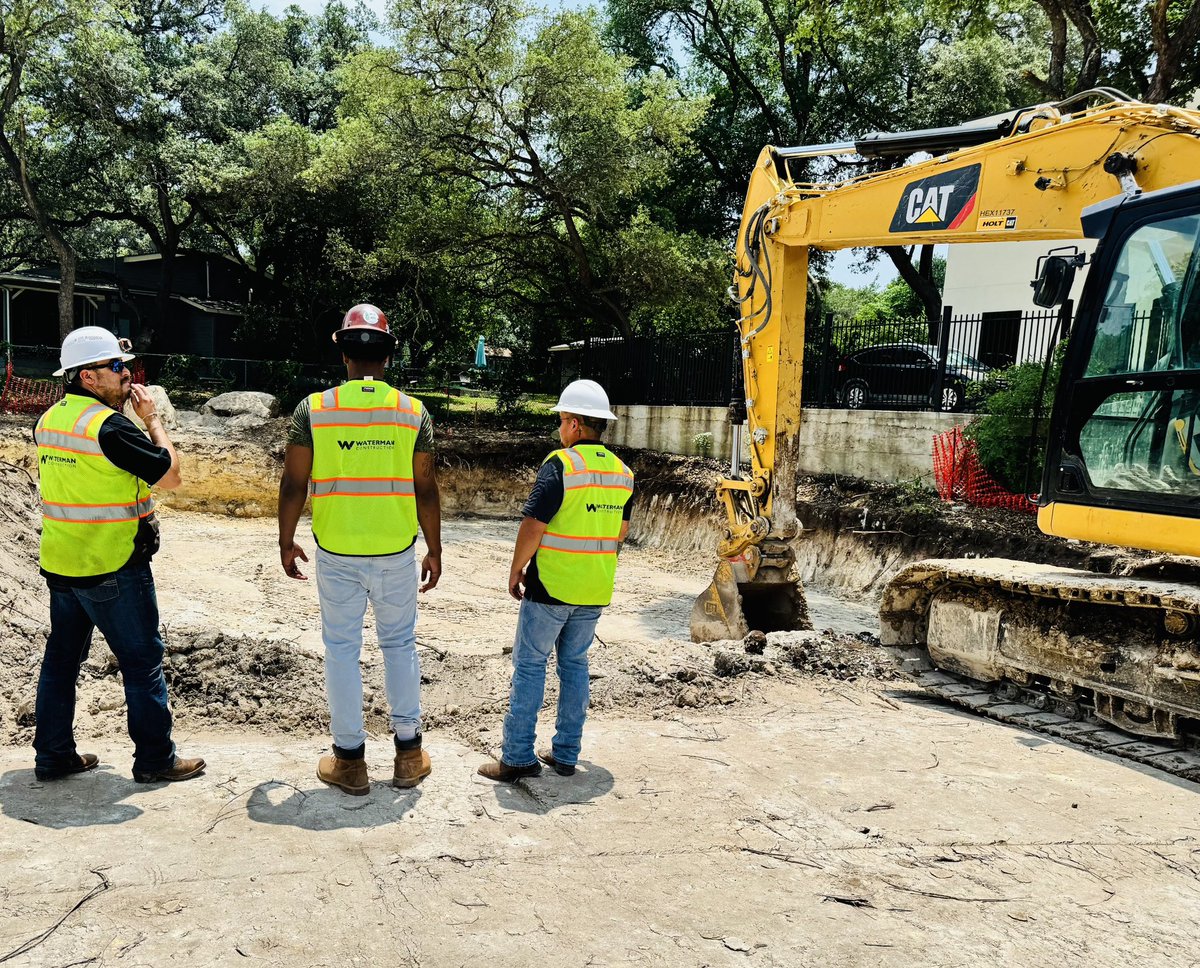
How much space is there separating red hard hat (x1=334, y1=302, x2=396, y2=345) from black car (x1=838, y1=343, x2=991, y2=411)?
34.7 ft

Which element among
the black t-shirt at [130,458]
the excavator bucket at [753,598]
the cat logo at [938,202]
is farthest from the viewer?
the excavator bucket at [753,598]

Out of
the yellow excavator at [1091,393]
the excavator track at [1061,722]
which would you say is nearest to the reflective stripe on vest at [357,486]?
the yellow excavator at [1091,393]

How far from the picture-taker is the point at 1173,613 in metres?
5.00

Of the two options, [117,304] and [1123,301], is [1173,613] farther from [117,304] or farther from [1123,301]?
[117,304]

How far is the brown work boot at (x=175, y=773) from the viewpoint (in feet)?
13.2

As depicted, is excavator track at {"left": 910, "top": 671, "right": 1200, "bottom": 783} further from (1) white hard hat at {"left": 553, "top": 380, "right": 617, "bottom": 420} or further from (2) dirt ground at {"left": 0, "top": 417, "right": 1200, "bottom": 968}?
(1) white hard hat at {"left": 553, "top": 380, "right": 617, "bottom": 420}

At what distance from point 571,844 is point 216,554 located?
391 inches

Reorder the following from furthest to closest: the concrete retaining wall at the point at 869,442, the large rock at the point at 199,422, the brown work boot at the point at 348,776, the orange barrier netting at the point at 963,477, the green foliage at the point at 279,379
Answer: the green foliage at the point at 279,379
the large rock at the point at 199,422
the concrete retaining wall at the point at 869,442
the orange barrier netting at the point at 963,477
the brown work boot at the point at 348,776

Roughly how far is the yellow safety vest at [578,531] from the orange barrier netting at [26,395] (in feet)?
56.3

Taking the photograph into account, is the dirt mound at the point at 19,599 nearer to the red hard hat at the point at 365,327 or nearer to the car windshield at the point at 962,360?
the red hard hat at the point at 365,327

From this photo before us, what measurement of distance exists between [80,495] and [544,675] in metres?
2.10

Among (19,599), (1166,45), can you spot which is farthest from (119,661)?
(1166,45)

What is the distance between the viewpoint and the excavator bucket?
7.80m

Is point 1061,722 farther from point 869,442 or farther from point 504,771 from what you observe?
point 869,442
